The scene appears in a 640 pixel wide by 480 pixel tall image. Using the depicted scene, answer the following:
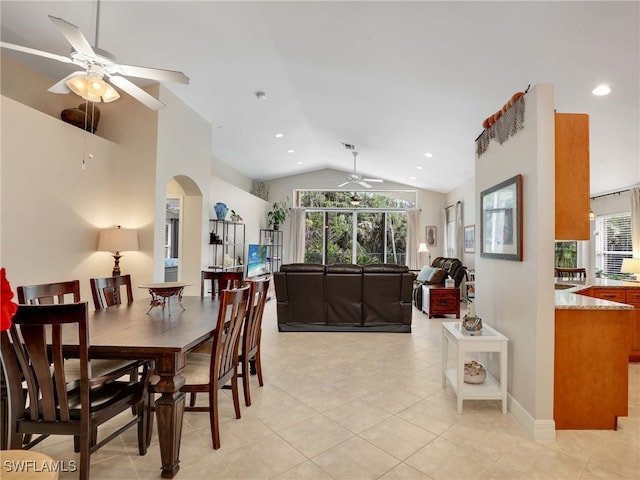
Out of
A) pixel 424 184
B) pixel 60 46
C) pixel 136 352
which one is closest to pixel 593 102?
pixel 136 352

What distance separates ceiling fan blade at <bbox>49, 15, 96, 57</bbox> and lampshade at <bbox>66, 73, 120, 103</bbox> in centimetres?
22

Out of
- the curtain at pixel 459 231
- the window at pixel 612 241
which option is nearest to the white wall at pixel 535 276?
the window at pixel 612 241

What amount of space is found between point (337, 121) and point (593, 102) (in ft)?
11.9

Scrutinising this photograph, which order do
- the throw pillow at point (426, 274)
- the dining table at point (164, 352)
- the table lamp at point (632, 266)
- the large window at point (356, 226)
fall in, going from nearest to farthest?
1. the dining table at point (164, 352)
2. the table lamp at point (632, 266)
3. the throw pillow at point (426, 274)
4. the large window at point (356, 226)

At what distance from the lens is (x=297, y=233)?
1060 cm

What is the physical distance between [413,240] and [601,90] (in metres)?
7.09

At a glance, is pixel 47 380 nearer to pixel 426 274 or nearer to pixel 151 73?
A: pixel 151 73

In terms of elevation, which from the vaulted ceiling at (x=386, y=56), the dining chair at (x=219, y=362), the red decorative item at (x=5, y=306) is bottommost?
the dining chair at (x=219, y=362)

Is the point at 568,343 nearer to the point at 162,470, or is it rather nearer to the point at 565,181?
the point at 565,181

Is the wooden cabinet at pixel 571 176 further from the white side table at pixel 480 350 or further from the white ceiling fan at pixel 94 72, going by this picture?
the white ceiling fan at pixel 94 72

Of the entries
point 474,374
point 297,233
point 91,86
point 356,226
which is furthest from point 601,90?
Answer: point 297,233

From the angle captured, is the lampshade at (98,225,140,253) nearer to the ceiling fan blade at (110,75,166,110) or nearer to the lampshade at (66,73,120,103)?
the ceiling fan blade at (110,75,166,110)

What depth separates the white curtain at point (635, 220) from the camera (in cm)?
510

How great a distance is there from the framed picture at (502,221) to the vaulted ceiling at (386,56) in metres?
1.17
